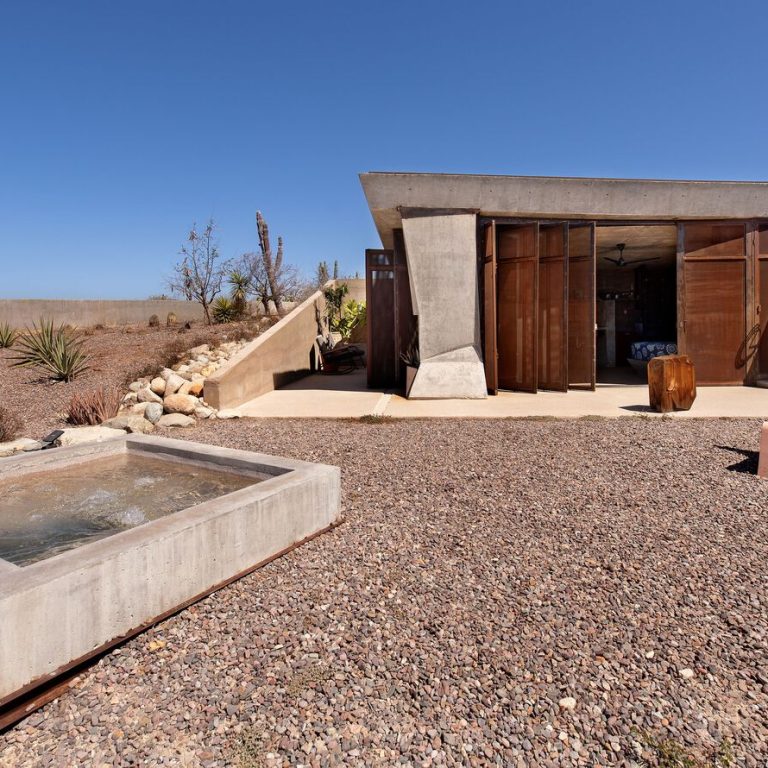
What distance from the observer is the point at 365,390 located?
10.7 metres

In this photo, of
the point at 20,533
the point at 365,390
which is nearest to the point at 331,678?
the point at 20,533

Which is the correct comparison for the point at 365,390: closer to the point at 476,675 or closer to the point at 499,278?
the point at 499,278

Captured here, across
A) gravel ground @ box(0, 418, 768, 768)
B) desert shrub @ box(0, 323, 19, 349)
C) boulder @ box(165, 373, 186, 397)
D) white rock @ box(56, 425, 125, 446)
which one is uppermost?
desert shrub @ box(0, 323, 19, 349)

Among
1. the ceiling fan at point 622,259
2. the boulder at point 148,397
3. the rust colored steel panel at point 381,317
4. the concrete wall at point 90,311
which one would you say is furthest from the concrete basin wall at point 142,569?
the concrete wall at point 90,311

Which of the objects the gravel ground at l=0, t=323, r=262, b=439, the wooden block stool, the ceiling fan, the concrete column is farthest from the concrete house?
the gravel ground at l=0, t=323, r=262, b=439

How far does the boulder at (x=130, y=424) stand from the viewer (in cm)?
685

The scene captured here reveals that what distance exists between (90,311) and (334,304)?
10.1 m

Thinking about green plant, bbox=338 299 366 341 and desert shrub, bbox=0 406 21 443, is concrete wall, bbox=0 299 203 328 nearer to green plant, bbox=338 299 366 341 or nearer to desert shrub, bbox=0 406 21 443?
green plant, bbox=338 299 366 341

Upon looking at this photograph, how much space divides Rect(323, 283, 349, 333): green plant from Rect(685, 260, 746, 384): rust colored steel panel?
29.4 feet

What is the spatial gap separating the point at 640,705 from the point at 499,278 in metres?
8.65

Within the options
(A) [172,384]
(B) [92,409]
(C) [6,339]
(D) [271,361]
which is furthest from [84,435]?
(C) [6,339]

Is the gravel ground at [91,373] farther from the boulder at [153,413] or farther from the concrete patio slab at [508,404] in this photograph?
the concrete patio slab at [508,404]

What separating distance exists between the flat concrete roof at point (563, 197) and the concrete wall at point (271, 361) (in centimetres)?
316

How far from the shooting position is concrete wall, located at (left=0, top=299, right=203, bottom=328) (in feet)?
64.1
